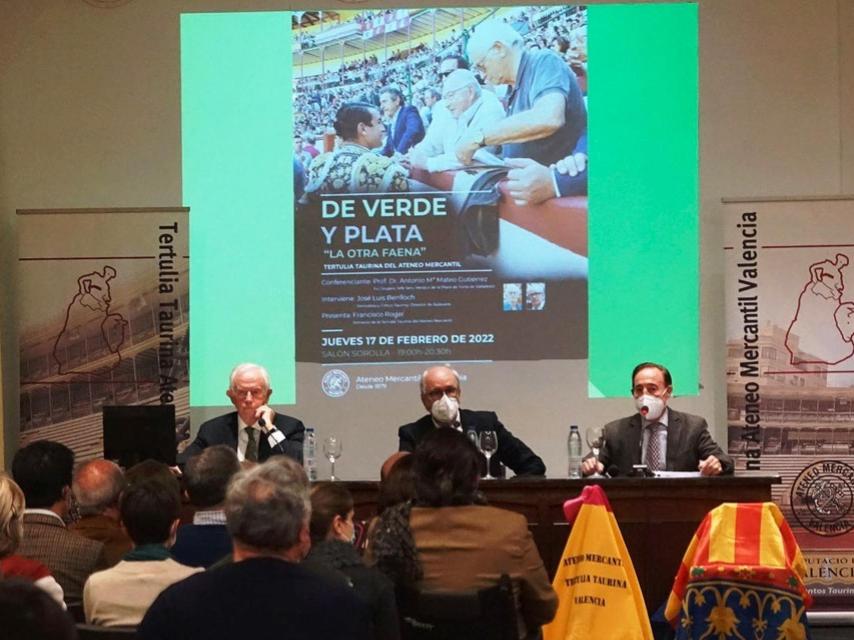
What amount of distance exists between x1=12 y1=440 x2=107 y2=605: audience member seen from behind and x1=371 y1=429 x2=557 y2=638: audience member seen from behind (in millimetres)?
917

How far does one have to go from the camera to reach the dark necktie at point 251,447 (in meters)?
6.17

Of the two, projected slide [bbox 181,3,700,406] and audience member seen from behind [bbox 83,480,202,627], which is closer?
audience member seen from behind [bbox 83,480,202,627]

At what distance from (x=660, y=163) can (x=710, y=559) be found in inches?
141

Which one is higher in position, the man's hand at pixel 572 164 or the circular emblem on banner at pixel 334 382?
the man's hand at pixel 572 164

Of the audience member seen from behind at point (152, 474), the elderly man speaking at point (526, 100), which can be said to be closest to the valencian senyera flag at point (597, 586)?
the audience member seen from behind at point (152, 474)

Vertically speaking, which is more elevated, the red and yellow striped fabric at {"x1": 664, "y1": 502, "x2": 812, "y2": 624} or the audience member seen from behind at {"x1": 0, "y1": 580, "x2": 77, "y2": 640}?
the audience member seen from behind at {"x1": 0, "y1": 580, "x2": 77, "y2": 640}

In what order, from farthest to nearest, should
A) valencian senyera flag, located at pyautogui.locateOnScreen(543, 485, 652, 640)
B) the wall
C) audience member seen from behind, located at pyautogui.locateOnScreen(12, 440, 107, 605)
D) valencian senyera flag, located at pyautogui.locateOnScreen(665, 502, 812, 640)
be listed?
the wall, valencian senyera flag, located at pyautogui.locateOnScreen(543, 485, 652, 640), valencian senyera flag, located at pyautogui.locateOnScreen(665, 502, 812, 640), audience member seen from behind, located at pyautogui.locateOnScreen(12, 440, 107, 605)

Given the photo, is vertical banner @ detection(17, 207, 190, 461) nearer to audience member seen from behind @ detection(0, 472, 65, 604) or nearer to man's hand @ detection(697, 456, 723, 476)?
man's hand @ detection(697, 456, 723, 476)

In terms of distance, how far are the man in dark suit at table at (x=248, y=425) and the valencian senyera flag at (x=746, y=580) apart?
90.2 inches

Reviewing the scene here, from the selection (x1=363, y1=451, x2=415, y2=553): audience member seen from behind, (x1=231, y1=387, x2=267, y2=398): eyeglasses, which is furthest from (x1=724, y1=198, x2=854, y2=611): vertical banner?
(x1=363, y1=451, x2=415, y2=553): audience member seen from behind

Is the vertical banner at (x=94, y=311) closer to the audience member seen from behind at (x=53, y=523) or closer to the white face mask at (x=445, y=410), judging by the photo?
the white face mask at (x=445, y=410)

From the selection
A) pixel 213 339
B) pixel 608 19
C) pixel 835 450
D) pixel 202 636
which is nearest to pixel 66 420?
pixel 213 339

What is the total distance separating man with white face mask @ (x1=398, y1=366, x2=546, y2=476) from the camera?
20.1 ft

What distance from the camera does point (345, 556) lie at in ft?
10.1
